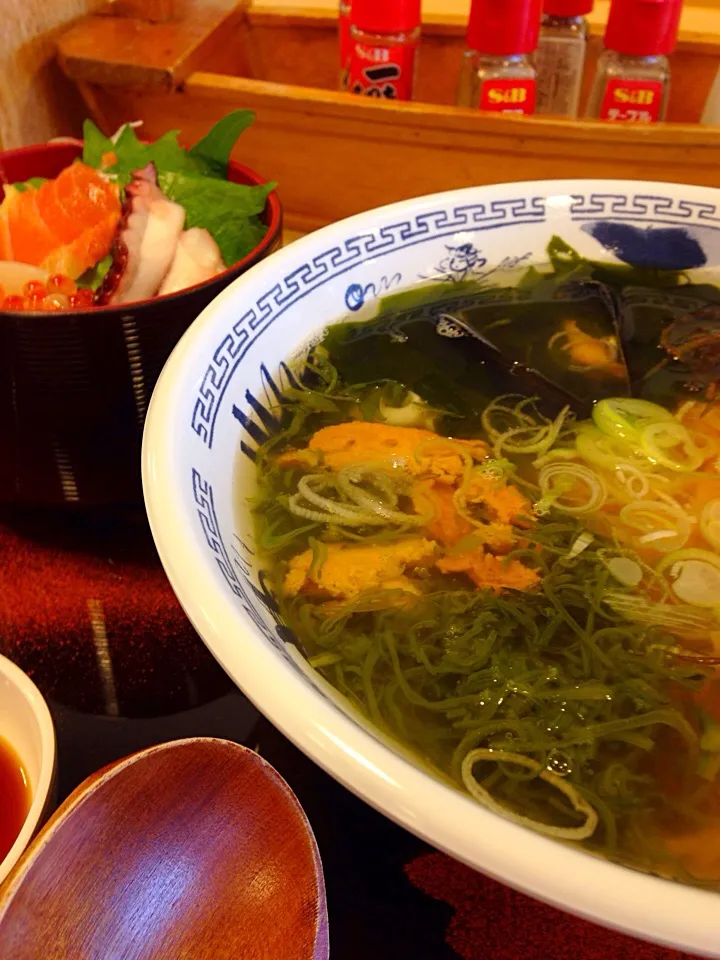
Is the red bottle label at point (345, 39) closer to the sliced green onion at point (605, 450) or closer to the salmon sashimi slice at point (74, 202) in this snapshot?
the salmon sashimi slice at point (74, 202)

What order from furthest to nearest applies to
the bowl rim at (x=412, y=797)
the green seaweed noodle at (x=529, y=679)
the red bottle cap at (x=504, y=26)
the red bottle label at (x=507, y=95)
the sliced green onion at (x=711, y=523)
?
the red bottle label at (x=507, y=95) < the red bottle cap at (x=504, y=26) < the sliced green onion at (x=711, y=523) < the green seaweed noodle at (x=529, y=679) < the bowl rim at (x=412, y=797)

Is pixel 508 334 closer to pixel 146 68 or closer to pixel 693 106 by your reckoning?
pixel 146 68

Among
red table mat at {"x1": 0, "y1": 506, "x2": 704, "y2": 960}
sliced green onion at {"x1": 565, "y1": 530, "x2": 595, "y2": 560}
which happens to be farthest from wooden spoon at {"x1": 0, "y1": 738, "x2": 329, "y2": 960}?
sliced green onion at {"x1": 565, "y1": 530, "x2": 595, "y2": 560}

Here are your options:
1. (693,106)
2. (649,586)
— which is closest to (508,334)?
(649,586)

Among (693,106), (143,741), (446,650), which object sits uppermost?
(693,106)

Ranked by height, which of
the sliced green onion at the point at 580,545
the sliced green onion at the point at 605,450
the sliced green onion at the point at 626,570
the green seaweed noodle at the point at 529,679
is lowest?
the green seaweed noodle at the point at 529,679

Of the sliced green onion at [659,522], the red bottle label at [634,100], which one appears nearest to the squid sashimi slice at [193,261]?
the sliced green onion at [659,522]
